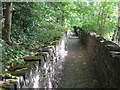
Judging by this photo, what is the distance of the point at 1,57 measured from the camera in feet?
9.26

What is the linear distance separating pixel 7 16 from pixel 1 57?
1576 mm

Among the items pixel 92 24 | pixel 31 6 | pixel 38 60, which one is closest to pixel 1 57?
pixel 38 60

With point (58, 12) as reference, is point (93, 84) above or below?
below

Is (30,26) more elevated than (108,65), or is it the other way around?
(30,26)

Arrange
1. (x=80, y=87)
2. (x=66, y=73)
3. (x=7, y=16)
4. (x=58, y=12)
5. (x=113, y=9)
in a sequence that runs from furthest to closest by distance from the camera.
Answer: (x=113, y=9) < (x=66, y=73) < (x=58, y=12) < (x=80, y=87) < (x=7, y=16)

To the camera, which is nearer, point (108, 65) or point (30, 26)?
point (108, 65)

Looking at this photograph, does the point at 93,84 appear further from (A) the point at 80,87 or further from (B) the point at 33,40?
(B) the point at 33,40

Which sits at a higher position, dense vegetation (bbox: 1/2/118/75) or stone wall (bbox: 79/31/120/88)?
dense vegetation (bbox: 1/2/118/75)

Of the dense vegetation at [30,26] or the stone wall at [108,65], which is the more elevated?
the dense vegetation at [30,26]

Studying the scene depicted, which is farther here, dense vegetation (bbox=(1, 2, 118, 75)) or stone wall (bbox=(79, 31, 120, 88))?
dense vegetation (bbox=(1, 2, 118, 75))

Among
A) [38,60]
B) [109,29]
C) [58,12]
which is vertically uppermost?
[58,12]

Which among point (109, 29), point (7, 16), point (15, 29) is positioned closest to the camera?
point (7, 16)

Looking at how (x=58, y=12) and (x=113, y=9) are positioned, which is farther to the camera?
(x=113, y=9)

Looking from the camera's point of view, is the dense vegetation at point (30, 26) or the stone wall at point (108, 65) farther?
the dense vegetation at point (30, 26)
